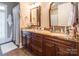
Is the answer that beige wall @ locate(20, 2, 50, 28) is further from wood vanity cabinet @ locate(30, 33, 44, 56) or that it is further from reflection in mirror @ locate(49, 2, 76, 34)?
wood vanity cabinet @ locate(30, 33, 44, 56)

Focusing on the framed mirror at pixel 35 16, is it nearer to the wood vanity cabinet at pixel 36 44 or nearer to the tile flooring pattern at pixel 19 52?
the wood vanity cabinet at pixel 36 44

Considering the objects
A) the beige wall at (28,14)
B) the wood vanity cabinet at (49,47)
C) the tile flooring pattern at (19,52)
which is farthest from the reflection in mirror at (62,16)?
the tile flooring pattern at (19,52)

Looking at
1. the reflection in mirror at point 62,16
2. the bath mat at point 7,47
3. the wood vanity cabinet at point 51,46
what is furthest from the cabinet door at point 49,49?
the bath mat at point 7,47

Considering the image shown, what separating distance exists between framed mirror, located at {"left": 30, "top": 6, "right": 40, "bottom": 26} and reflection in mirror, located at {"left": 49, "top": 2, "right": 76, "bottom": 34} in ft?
0.54

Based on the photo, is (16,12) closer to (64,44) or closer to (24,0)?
(24,0)

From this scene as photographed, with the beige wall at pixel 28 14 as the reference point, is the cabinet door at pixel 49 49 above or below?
below

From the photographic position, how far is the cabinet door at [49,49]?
220 centimetres

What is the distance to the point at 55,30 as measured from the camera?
219 cm

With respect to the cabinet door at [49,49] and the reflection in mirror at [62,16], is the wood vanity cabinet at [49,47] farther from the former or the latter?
the reflection in mirror at [62,16]

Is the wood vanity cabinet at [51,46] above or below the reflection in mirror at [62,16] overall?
below

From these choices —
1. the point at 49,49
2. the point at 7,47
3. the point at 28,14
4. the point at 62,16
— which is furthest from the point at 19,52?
the point at 62,16

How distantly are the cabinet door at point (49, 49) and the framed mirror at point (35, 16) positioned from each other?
0.28 m

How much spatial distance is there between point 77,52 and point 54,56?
291 mm

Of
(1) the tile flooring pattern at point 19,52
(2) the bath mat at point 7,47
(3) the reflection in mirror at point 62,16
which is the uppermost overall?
(3) the reflection in mirror at point 62,16
